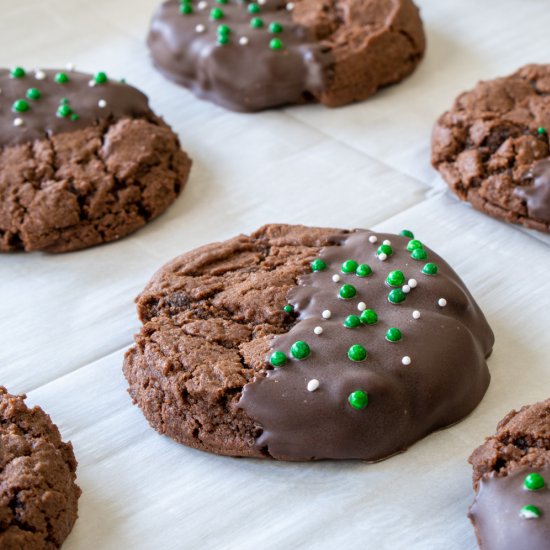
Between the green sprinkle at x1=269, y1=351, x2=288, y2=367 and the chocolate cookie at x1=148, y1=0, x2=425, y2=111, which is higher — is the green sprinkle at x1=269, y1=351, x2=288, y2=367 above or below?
below

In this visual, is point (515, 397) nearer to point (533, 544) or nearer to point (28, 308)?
point (533, 544)

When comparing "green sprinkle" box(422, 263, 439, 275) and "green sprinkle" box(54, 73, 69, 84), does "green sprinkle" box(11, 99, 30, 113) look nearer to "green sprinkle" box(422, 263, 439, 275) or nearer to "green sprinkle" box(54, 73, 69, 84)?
"green sprinkle" box(54, 73, 69, 84)

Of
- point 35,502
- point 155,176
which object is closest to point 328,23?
point 155,176

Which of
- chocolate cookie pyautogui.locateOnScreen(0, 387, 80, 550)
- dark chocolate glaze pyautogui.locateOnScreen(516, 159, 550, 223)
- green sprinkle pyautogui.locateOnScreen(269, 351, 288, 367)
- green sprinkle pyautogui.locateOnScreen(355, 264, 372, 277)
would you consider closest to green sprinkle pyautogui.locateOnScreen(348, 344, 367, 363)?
green sprinkle pyautogui.locateOnScreen(269, 351, 288, 367)

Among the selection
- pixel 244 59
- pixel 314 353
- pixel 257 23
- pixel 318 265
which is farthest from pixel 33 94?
pixel 314 353

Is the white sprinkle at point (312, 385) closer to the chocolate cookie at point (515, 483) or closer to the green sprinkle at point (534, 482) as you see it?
the chocolate cookie at point (515, 483)

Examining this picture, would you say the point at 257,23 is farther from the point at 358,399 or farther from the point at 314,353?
the point at 358,399
